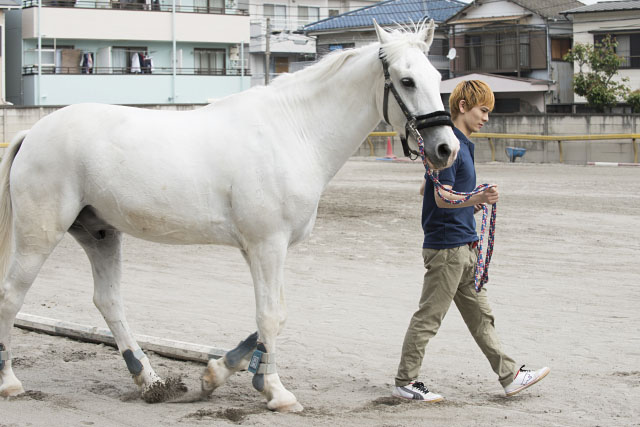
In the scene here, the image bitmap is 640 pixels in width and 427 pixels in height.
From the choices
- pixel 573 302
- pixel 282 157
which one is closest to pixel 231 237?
pixel 282 157

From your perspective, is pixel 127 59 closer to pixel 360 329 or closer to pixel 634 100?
pixel 634 100

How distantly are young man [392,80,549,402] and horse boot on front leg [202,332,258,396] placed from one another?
920 mm

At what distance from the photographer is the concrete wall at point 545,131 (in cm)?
2662

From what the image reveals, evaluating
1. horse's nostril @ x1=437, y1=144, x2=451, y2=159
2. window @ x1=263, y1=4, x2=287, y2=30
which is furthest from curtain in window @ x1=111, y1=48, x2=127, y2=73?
horse's nostril @ x1=437, y1=144, x2=451, y2=159

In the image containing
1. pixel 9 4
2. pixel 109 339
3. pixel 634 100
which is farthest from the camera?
pixel 9 4

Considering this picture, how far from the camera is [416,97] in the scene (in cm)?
441

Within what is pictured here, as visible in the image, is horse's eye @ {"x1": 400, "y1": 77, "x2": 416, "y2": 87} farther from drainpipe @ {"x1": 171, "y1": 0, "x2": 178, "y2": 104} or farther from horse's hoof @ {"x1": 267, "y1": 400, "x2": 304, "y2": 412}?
drainpipe @ {"x1": 171, "y1": 0, "x2": 178, "y2": 104}

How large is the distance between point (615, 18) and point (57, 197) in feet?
119

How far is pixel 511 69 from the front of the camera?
4112cm

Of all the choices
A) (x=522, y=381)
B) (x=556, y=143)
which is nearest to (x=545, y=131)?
(x=556, y=143)

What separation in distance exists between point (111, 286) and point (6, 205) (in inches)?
33.1

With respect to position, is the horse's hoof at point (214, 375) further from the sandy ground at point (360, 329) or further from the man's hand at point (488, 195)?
the man's hand at point (488, 195)

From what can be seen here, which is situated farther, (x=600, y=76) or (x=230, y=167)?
(x=600, y=76)

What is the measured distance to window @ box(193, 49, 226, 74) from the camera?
41.7 meters
